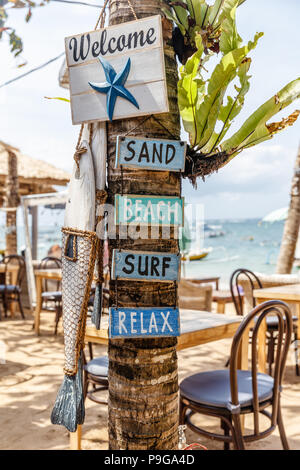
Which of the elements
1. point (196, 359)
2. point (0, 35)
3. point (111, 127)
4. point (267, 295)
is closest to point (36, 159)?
point (0, 35)

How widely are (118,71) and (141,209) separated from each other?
0.36 metres

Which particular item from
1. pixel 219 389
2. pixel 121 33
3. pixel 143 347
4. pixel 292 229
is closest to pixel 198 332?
pixel 219 389

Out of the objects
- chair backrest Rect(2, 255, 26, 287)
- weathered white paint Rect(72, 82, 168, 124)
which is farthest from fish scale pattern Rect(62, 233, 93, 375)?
chair backrest Rect(2, 255, 26, 287)

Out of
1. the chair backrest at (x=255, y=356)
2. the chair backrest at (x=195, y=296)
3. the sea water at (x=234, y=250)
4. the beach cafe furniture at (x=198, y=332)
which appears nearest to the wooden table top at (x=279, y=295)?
the beach cafe furniture at (x=198, y=332)

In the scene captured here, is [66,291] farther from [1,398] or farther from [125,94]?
[1,398]

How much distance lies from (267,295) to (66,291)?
236cm

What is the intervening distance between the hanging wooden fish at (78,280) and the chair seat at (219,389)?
865 mm

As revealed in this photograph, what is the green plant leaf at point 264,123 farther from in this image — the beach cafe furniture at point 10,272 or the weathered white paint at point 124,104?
the beach cafe furniture at point 10,272

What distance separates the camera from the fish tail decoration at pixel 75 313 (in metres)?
1.14

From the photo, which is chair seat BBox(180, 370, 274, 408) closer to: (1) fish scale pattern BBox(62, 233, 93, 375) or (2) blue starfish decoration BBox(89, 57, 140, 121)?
(1) fish scale pattern BBox(62, 233, 93, 375)

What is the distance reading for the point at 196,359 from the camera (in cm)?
430

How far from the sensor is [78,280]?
1152mm

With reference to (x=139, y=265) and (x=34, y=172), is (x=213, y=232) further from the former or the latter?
(x=139, y=265)
